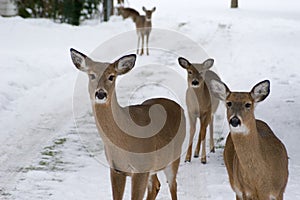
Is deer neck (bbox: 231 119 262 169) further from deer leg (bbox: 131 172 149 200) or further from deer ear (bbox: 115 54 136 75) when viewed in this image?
deer ear (bbox: 115 54 136 75)

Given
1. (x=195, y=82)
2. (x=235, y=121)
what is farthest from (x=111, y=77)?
(x=195, y=82)

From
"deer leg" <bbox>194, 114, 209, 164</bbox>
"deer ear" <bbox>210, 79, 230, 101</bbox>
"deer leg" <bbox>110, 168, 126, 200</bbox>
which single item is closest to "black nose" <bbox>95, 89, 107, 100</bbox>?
"deer leg" <bbox>110, 168, 126, 200</bbox>

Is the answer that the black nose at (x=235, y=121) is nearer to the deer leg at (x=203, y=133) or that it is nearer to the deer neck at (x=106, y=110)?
the deer neck at (x=106, y=110)

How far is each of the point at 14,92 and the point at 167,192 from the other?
536cm

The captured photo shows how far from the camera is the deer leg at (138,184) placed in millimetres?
5516

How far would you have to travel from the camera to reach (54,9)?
26500 millimetres

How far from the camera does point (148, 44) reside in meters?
19.2

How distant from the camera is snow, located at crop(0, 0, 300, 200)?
24.2ft

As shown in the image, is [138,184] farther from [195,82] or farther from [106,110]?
[195,82]

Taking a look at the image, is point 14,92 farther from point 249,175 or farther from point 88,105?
point 249,175

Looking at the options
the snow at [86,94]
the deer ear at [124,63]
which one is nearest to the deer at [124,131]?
the deer ear at [124,63]

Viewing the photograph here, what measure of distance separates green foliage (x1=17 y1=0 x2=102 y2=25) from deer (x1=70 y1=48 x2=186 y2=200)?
20673mm

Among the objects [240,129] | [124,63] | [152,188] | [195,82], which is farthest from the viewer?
[195,82]

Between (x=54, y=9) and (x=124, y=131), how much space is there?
71.3 ft
